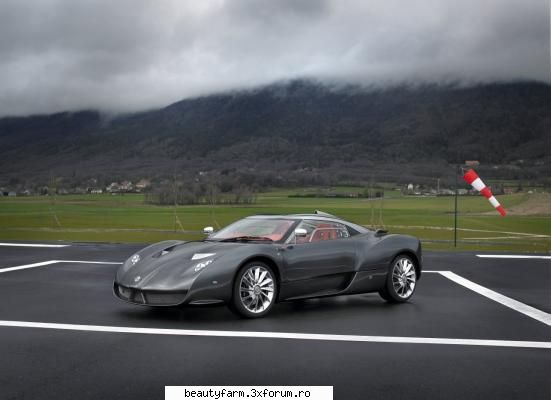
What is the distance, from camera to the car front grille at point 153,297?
7.74 meters

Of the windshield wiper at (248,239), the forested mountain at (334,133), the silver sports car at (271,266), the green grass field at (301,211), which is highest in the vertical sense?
the forested mountain at (334,133)

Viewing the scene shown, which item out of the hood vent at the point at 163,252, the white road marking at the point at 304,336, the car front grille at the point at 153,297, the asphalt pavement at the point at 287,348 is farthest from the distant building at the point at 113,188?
the white road marking at the point at 304,336

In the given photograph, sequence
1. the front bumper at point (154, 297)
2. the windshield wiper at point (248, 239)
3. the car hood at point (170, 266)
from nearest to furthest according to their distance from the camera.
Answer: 1. the front bumper at point (154, 297)
2. the car hood at point (170, 266)
3. the windshield wiper at point (248, 239)

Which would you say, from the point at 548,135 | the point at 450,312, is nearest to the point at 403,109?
the point at 548,135

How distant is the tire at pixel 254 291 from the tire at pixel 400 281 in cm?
200

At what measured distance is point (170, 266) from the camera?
8.10m

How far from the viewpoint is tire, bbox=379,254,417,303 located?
9531 mm

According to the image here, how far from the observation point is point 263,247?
835cm

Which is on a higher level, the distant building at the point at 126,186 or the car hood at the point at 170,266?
the distant building at the point at 126,186

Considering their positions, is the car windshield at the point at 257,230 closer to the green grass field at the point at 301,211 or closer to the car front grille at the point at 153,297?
the car front grille at the point at 153,297

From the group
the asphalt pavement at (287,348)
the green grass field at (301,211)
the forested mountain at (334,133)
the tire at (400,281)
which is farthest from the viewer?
the forested mountain at (334,133)

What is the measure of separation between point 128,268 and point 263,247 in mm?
1799

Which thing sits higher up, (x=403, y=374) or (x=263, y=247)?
(x=263, y=247)

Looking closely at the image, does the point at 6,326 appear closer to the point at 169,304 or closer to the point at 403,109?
the point at 169,304
